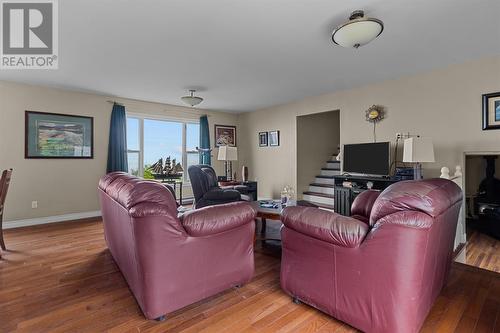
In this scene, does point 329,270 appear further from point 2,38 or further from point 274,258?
point 2,38

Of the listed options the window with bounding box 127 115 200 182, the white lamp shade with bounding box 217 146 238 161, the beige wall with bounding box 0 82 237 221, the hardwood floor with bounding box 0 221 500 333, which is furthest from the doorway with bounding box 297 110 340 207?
the beige wall with bounding box 0 82 237 221

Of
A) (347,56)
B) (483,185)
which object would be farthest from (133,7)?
(483,185)

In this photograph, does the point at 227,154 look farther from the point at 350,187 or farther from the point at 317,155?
the point at 350,187

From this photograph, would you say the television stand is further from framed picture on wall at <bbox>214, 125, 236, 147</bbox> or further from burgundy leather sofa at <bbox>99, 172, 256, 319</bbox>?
framed picture on wall at <bbox>214, 125, 236, 147</bbox>

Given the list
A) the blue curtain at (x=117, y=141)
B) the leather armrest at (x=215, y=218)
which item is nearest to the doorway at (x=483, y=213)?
the leather armrest at (x=215, y=218)

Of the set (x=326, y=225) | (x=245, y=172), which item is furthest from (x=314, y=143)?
(x=326, y=225)

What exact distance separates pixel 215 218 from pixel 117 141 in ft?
13.4

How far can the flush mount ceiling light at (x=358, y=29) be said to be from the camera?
2.05m

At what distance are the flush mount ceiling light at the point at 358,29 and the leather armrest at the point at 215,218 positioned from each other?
1708mm

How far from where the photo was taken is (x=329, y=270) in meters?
1.70

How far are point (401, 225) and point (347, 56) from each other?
2470mm

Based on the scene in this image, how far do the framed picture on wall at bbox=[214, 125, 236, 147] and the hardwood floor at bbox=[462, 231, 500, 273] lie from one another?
17.2 feet

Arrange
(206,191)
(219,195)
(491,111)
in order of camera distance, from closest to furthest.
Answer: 1. (491,111)
2. (219,195)
3. (206,191)

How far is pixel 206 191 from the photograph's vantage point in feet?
14.4
